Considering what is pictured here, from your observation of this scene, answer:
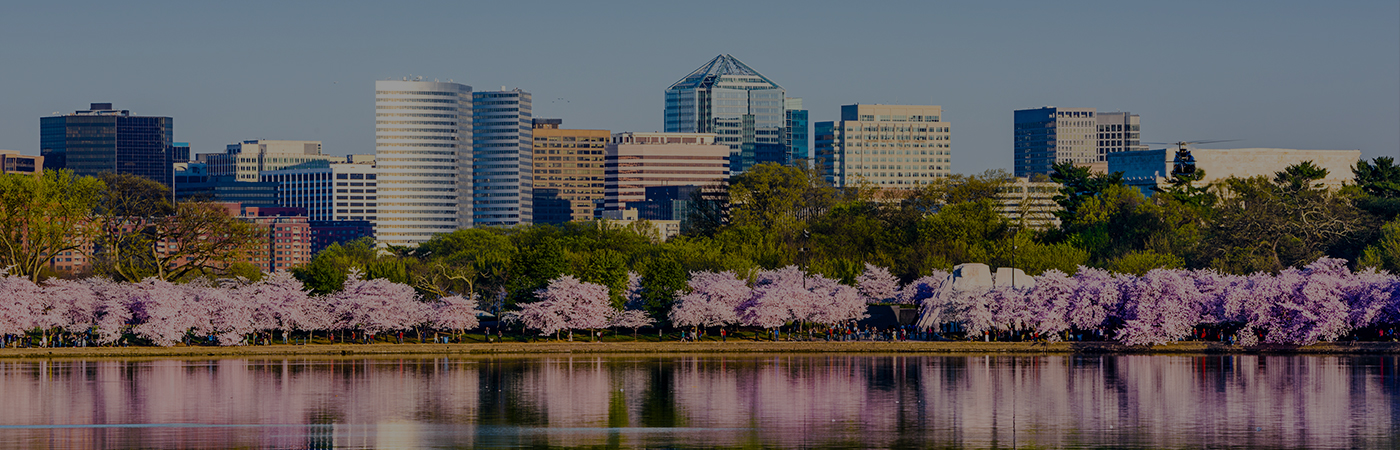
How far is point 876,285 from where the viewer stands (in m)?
127

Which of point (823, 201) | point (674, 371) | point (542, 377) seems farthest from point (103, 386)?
point (823, 201)

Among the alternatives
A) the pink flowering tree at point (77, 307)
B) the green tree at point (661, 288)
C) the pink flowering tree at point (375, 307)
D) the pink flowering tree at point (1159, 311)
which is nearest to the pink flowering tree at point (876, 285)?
the green tree at point (661, 288)

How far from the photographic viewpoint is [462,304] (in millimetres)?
107375

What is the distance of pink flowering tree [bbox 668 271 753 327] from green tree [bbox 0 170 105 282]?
43.8 metres

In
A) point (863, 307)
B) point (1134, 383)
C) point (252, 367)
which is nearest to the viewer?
point (1134, 383)

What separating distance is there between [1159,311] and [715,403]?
45563mm

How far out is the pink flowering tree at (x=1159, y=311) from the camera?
99938 mm

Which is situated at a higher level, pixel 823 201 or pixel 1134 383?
pixel 823 201

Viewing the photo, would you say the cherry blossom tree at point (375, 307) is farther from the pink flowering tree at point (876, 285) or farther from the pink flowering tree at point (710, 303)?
the pink flowering tree at point (876, 285)

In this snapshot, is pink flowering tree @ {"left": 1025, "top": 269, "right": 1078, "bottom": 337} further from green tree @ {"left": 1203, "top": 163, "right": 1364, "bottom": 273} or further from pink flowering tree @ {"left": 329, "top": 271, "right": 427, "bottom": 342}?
pink flowering tree @ {"left": 329, "top": 271, "right": 427, "bottom": 342}

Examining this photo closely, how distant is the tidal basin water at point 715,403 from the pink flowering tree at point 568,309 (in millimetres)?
16155

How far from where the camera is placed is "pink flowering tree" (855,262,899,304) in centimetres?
12731

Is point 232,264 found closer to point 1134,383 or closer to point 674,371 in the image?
point 674,371

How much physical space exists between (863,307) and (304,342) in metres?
37.5
